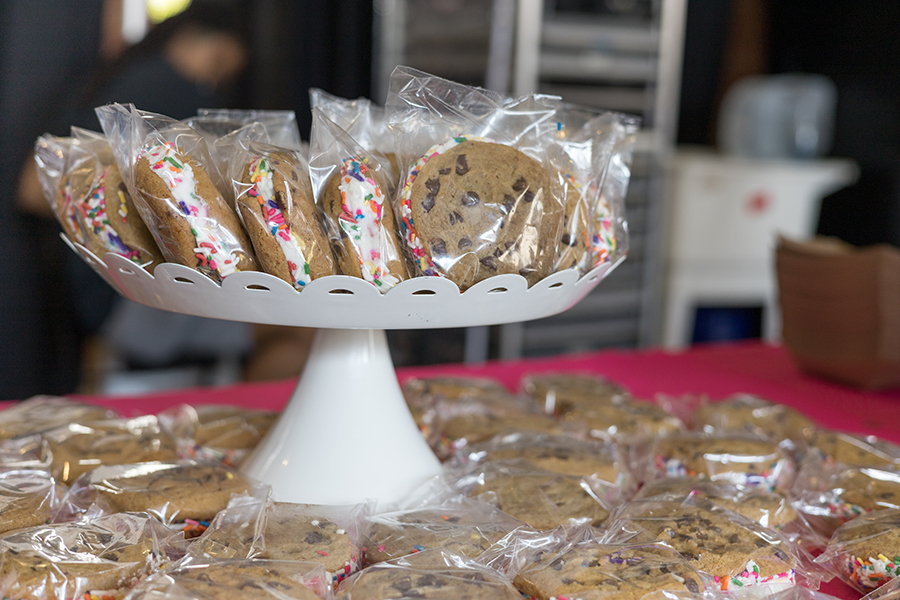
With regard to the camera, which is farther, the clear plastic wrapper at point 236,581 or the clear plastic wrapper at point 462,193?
the clear plastic wrapper at point 462,193

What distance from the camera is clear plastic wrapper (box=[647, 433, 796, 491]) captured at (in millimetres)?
887

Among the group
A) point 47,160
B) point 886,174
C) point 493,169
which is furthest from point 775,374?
point 886,174

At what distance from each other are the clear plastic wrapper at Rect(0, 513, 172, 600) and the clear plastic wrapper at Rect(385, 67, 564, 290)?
33 cm

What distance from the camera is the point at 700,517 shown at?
74 cm

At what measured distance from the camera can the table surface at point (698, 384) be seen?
1.21m

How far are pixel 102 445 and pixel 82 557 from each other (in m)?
0.29

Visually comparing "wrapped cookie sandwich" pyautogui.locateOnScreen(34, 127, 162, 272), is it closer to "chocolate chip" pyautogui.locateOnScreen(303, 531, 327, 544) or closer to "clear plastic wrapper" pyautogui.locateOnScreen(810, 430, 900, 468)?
"chocolate chip" pyautogui.locateOnScreen(303, 531, 327, 544)

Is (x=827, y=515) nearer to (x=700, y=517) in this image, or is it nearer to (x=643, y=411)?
(x=700, y=517)

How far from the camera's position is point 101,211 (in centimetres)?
72

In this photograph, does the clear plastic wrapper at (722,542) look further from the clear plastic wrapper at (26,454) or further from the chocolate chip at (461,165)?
the clear plastic wrapper at (26,454)

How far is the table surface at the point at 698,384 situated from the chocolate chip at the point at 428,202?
0.62 metres

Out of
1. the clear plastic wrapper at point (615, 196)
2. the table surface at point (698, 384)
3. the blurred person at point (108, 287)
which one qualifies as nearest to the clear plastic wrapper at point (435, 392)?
the table surface at point (698, 384)

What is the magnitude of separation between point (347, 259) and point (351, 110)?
0.68ft

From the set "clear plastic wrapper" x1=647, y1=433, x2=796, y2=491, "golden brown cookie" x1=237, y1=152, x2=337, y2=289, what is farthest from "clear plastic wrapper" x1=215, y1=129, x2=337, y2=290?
"clear plastic wrapper" x1=647, y1=433, x2=796, y2=491
